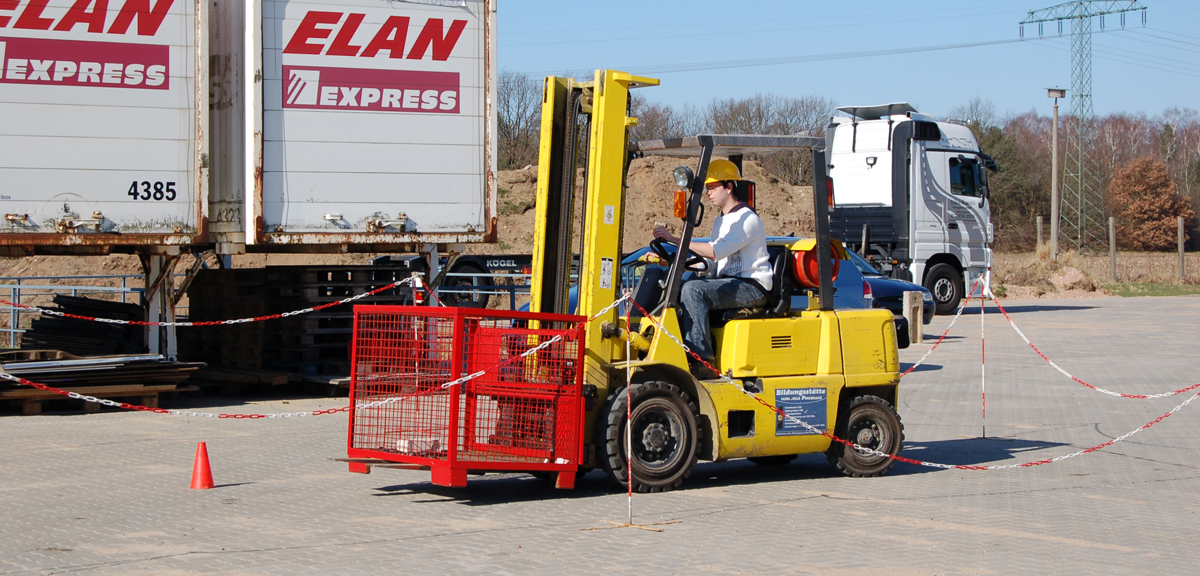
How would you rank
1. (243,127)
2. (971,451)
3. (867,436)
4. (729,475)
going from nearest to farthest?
(867,436) < (729,475) < (971,451) < (243,127)

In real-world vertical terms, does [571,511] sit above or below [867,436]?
below

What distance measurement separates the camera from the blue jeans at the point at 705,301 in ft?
26.1

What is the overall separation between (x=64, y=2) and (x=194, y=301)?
4.75 meters

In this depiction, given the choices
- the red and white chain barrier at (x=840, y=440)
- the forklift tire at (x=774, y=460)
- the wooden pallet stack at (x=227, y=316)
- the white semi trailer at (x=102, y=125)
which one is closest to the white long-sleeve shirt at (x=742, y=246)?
the red and white chain barrier at (x=840, y=440)

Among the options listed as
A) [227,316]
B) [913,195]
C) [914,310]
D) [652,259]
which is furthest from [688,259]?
[913,195]

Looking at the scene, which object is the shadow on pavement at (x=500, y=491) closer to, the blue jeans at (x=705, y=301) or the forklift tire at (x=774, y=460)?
the blue jeans at (x=705, y=301)

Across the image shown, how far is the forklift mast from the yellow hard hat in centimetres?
63

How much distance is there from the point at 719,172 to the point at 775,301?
40.3 inches

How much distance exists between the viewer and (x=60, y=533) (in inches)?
257

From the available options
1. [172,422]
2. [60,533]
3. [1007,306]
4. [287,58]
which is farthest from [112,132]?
[1007,306]

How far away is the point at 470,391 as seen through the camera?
23.5ft

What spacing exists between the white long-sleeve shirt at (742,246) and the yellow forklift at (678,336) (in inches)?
7.7

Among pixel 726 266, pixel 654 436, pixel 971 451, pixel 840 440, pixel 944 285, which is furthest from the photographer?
pixel 944 285

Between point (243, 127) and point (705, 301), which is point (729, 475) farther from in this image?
point (243, 127)
